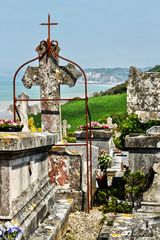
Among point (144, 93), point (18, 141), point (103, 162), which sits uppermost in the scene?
point (144, 93)

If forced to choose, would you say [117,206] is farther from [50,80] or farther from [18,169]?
[18,169]

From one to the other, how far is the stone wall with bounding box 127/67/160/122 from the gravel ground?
9.36 feet

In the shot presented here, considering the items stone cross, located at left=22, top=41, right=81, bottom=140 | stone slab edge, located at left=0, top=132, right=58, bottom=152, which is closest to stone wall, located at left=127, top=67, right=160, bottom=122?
stone cross, located at left=22, top=41, right=81, bottom=140

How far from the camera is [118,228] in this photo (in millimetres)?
6574

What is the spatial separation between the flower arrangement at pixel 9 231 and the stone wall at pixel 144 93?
264 inches

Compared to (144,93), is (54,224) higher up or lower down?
lower down

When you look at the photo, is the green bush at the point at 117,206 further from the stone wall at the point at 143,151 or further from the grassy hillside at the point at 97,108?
the grassy hillside at the point at 97,108

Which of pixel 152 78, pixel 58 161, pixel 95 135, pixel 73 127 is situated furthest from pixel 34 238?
pixel 73 127

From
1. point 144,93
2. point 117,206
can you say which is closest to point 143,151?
point 117,206

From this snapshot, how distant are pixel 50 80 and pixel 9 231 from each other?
5.83 meters

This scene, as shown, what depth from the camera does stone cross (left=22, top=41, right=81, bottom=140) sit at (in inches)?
Result: 429

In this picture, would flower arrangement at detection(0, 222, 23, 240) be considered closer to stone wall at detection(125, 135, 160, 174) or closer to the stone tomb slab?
the stone tomb slab

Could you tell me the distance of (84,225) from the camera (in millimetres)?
9070

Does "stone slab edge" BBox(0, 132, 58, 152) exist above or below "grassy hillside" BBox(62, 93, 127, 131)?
below
